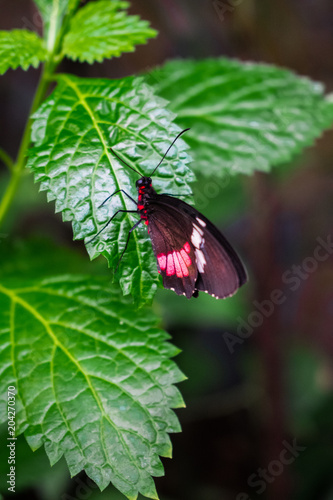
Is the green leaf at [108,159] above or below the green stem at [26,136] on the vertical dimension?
below

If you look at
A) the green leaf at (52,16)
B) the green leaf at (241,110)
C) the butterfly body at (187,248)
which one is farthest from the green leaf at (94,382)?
the green leaf at (52,16)

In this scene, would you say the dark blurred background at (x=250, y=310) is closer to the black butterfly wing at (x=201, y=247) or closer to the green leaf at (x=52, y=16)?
the green leaf at (x=52, y=16)

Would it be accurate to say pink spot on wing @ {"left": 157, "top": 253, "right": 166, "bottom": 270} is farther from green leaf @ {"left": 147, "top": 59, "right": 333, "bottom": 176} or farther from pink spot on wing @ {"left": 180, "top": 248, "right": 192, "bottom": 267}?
Answer: green leaf @ {"left": 147, "top": 59, "right": 333, "bottom": 176}

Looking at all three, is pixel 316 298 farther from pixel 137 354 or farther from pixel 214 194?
pixel 137 354

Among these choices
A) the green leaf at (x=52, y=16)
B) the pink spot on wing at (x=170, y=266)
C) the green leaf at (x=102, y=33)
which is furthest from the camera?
the green leaf at (x=52, y=16)

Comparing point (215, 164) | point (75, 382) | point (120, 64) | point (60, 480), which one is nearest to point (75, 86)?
point (215, 164)

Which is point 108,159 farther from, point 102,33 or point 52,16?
point 52,16

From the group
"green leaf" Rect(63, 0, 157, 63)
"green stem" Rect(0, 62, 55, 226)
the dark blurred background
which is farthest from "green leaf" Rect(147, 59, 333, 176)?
the dark blurred background

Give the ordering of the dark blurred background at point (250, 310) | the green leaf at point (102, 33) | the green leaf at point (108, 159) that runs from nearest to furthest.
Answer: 1. the green leaf at point (108, 159)
2. the green leaf at point (102, 33)
3. the dark blurred background at point (250, 310)
